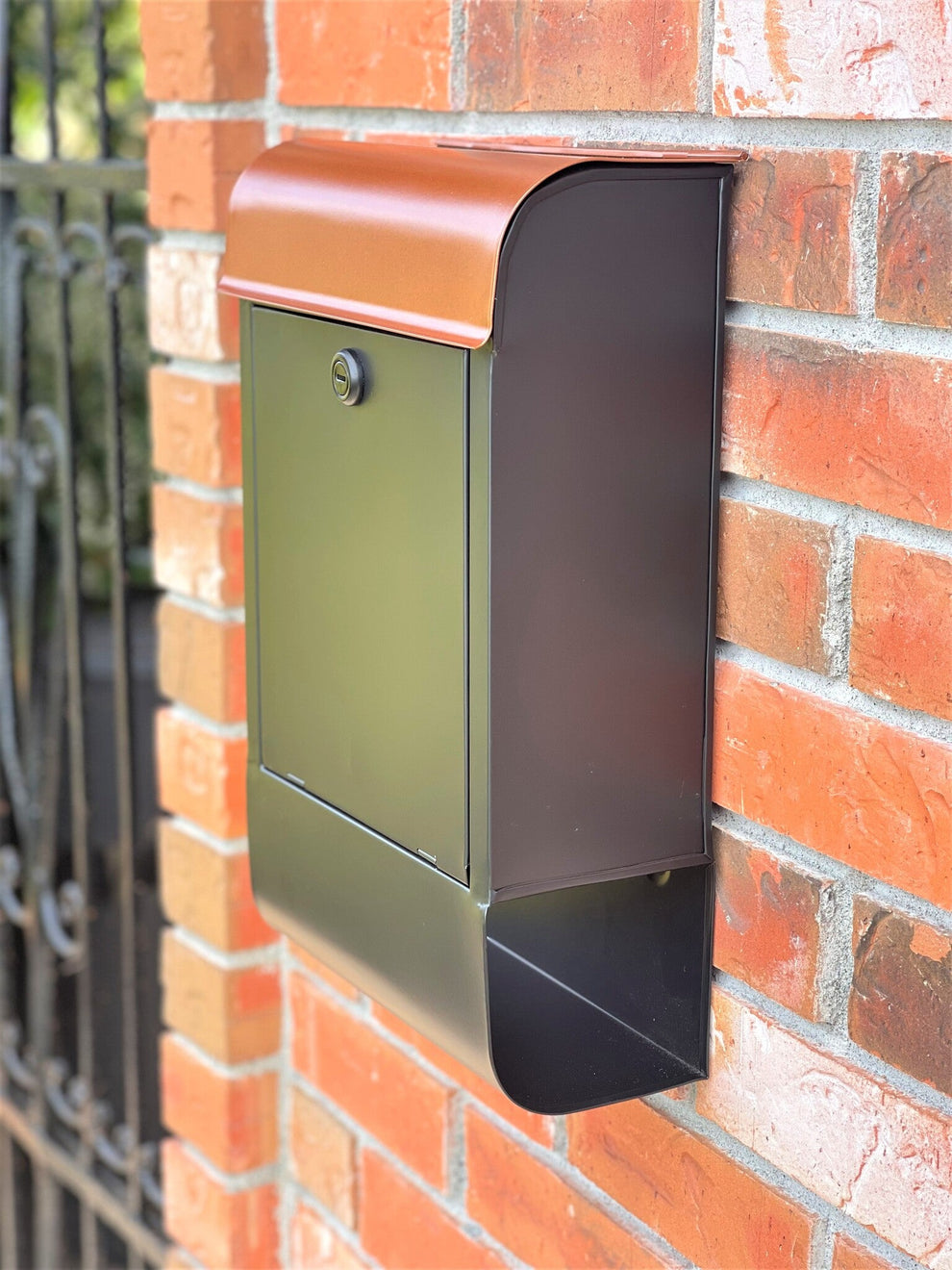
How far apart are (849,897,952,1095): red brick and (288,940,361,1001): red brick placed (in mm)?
558

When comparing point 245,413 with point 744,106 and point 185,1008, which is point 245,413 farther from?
point 185,1008

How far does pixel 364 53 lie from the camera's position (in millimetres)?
1079

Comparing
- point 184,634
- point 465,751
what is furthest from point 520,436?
point 184,634

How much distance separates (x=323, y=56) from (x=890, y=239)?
59 centimetres

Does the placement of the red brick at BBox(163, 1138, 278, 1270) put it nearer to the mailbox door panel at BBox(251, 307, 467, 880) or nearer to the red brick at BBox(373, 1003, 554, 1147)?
the red brick at BBox(373, 1003, 554, 1147)

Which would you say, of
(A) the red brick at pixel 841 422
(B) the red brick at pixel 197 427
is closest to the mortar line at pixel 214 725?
(B) the red brick at pixel 197 427

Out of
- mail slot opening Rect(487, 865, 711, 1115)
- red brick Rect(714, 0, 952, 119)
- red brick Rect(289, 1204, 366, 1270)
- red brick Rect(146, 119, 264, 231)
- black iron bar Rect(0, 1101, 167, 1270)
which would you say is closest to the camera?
red brick Rect(714, 0, 952, 119)

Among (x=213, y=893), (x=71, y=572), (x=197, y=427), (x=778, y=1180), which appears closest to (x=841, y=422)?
(x=778, y=1180)

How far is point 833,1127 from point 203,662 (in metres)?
0.74

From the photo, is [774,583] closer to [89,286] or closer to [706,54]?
[706,54]

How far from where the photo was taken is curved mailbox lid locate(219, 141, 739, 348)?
2.42ft

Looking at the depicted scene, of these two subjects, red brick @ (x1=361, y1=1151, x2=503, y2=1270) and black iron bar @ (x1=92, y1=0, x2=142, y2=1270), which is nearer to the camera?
red brick @ (x1=361, y1=1151, x2=503, y2=1270)

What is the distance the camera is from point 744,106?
78 centimetres

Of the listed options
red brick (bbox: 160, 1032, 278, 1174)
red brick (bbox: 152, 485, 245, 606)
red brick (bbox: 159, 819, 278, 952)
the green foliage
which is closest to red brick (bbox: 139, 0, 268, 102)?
red brick (bbox: 152, 485, 245, 606)
